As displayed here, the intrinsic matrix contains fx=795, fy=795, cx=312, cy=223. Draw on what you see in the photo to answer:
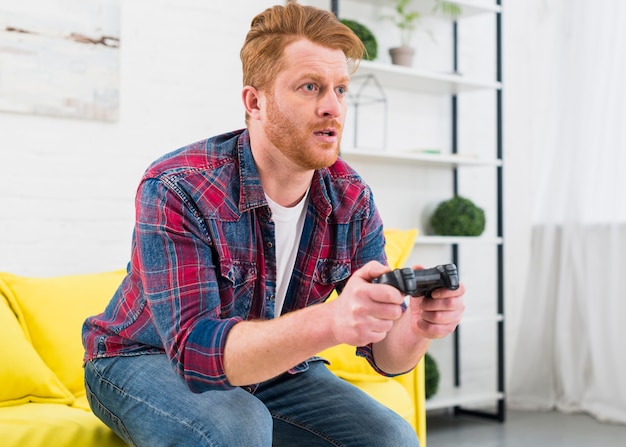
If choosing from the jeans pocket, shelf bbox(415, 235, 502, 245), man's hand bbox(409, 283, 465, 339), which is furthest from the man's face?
shelf bbox(415, 235, 502, 245)

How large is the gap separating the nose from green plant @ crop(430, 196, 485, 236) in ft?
6.44

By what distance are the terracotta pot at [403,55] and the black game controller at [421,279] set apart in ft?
6.88

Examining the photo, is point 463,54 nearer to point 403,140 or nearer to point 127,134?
point 403,140

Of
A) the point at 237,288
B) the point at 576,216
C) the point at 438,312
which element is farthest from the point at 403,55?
the point at 438,312

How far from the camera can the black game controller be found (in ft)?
3.73

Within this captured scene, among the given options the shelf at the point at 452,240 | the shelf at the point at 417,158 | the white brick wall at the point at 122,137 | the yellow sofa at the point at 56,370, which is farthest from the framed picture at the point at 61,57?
the shelf at the point at 452,240

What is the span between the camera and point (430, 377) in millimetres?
3264

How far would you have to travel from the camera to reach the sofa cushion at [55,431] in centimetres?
171

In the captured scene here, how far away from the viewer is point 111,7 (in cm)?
270

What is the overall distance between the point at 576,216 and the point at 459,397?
99 cm

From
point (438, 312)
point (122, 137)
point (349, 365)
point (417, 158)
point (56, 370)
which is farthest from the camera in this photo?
point (417, 158)

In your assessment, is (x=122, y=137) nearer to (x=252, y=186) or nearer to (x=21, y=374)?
(x=21, y=374)

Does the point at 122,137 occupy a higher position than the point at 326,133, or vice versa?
the point at 122,137

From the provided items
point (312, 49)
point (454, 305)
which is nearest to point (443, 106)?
point (312, 49)
